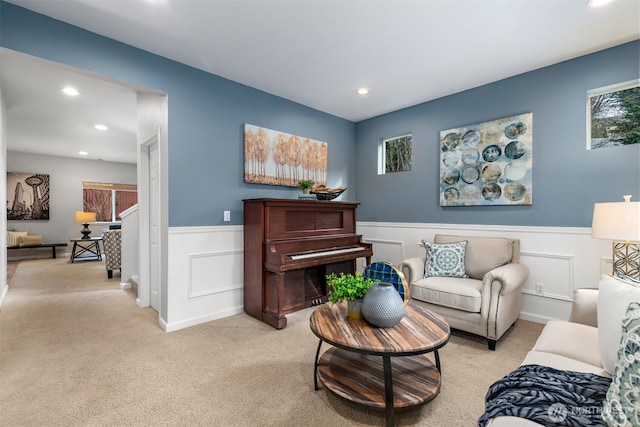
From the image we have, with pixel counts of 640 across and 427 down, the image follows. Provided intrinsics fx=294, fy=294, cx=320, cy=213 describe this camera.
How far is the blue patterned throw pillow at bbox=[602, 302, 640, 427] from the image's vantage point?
0.84 meters

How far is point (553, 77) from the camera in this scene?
295 cm

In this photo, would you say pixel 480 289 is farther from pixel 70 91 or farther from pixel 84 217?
pixel 84 217

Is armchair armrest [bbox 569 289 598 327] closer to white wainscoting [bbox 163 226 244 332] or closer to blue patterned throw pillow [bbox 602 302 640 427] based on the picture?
blue patterned throw pillow [bbox 602 302 640 427]

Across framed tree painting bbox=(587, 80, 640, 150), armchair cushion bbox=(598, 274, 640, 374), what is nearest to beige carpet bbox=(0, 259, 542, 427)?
armchair cushion bbox=(598, 274, 640, 374)

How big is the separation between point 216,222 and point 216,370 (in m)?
1.53

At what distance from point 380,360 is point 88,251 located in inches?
323

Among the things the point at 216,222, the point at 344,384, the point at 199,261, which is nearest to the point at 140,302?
the point at 199,261

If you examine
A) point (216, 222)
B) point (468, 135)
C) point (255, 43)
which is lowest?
point (216, 222)

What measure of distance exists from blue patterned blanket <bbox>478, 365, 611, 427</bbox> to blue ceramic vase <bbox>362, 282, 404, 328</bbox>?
55 cm

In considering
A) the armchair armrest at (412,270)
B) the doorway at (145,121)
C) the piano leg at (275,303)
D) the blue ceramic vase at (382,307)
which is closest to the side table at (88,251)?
the doorway at (145,121)

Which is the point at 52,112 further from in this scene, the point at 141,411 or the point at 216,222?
the point at 141,411

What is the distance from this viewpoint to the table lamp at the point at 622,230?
6.72 ft

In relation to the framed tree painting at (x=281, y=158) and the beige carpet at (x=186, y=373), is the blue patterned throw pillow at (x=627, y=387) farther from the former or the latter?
the framed tree painting at (x=281, y=158)

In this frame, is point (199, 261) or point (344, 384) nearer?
point (344, 384)
